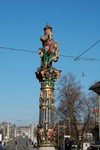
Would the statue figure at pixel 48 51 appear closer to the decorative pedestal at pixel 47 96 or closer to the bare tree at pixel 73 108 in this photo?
the decorative pedestal at pixel 47 96

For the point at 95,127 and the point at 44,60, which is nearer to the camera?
the point at 44,60

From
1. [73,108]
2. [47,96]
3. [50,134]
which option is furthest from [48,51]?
[73,108]

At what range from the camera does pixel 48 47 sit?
1358 cm

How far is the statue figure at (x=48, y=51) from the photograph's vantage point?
1349cm

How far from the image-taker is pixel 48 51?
13523mm

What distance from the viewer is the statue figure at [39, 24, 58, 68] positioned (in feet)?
44.3

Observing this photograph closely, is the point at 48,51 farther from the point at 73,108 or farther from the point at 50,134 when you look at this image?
the point at 73,108

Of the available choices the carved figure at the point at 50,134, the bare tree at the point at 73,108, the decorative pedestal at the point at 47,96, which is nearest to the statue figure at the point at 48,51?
the decorative pedestal at the point at 47,96

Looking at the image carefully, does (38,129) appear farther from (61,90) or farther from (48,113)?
(61,90)

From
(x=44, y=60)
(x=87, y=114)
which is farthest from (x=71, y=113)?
(x=44, y=60)

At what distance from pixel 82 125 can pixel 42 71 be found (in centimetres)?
4051

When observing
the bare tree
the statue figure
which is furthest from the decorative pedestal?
the bare tree

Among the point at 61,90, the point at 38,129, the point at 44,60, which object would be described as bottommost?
the point at 38,129

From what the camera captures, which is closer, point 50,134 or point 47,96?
point 50,134
